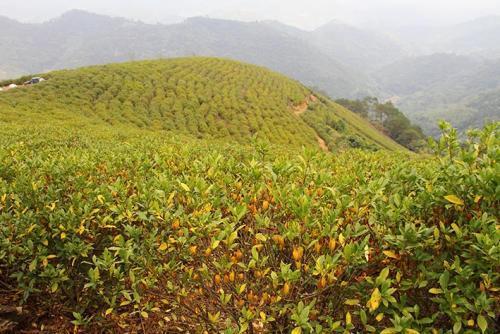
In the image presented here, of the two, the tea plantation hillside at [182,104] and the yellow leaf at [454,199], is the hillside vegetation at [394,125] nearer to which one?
the tea plantation hillside at [182,104]

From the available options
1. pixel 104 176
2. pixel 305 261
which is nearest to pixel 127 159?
pixel 104 176

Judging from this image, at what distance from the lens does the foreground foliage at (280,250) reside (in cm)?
236

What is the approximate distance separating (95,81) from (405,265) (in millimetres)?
49433

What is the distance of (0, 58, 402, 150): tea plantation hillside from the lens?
122 ft

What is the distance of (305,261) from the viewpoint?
2.77 m

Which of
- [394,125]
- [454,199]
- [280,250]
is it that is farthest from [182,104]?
[394,125]

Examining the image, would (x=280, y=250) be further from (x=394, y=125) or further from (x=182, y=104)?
(x=394, y=125)

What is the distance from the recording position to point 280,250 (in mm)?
2912

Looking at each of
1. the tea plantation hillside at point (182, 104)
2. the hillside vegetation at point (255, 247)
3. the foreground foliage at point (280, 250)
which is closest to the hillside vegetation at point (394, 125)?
the tea plantation hillside at point (182, 104)

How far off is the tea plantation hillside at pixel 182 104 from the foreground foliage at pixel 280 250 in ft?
92.9

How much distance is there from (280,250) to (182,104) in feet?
143

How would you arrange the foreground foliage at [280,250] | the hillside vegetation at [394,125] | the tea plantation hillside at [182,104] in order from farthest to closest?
the hillside vegetation at [394,125] < the tea plantation hillside at [182,104] < the foreground foliage at [280,250]

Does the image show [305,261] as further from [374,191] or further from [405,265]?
[374,191]

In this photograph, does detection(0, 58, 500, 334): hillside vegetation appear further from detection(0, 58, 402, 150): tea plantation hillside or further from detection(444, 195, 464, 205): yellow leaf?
detection(0, 58, 402, 150): tea plantation hillside
